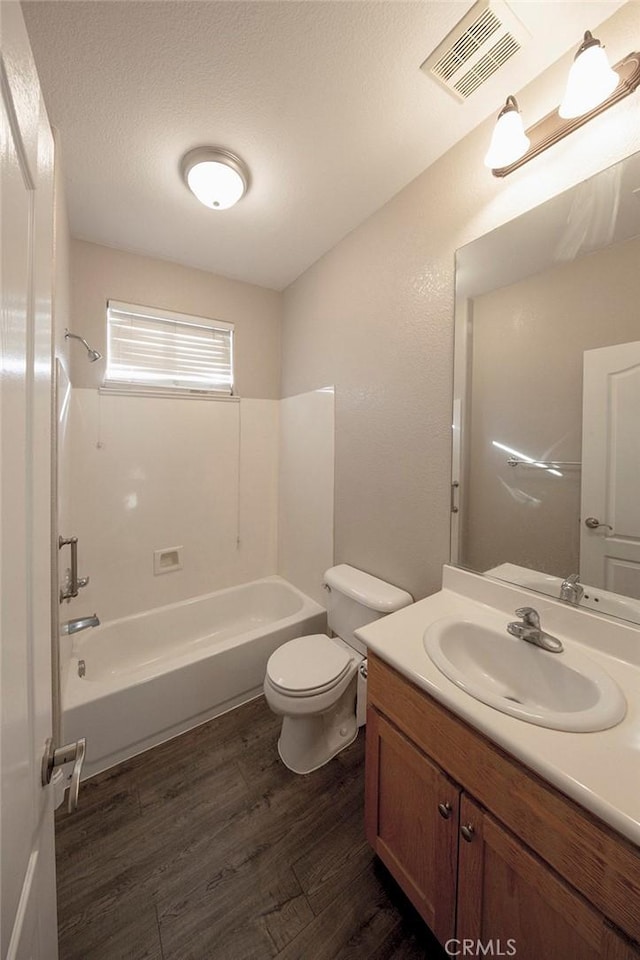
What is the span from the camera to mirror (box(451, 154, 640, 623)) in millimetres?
953

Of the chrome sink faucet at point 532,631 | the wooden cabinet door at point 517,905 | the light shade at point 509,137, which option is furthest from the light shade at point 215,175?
the wooden cabinet door at point 517,905

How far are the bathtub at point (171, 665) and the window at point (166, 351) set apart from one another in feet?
4.99

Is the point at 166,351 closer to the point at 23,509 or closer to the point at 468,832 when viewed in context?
the point at 23,509

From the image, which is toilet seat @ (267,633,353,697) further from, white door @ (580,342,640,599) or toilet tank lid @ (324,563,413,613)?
white door @ (580,342,640,599)

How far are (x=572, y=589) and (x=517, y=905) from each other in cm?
75

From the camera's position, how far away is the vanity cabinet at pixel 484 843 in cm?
58

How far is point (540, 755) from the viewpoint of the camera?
0.65 metres

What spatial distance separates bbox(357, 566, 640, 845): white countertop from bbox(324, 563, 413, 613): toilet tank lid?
0.87ft

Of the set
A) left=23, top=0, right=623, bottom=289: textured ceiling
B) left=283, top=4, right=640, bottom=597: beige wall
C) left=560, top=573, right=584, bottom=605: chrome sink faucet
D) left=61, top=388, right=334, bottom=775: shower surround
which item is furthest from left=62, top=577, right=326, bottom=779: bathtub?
left=23, top=0, right=623, bottom=289: textured ceiling

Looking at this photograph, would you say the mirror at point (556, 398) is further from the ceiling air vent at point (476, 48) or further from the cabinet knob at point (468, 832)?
the cabinet knob at point (468, 832)

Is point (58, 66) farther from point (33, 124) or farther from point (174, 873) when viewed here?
point (174, 873)

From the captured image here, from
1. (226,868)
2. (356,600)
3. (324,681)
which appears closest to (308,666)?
(324,681)

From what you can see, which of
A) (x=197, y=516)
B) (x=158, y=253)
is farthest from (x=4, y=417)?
(x=158, y=253)

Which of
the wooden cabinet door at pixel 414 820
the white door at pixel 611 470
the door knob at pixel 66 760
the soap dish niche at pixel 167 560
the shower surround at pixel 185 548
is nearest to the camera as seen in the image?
the door knob at pixel 66 760
